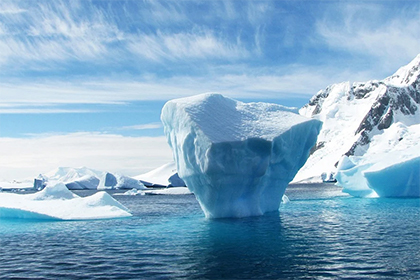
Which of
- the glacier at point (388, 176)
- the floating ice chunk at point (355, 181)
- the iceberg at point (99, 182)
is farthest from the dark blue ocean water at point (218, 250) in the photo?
the iceberg at point (99, 182)

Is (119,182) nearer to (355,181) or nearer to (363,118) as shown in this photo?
(355,181)

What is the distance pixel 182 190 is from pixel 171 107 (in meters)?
42.8

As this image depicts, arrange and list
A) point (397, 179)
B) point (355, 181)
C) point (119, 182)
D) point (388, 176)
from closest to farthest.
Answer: point (388, 176)
point (397, 179)
point (355, 181)
point (119, 182)

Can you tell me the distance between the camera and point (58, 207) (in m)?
26.4

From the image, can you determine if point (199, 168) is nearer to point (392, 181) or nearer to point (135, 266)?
point (135, 266)

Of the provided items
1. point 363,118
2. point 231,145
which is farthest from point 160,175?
point 231,145

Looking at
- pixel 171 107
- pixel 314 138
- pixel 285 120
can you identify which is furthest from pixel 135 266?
pixel 314 138

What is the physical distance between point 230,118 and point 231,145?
5.88 ft

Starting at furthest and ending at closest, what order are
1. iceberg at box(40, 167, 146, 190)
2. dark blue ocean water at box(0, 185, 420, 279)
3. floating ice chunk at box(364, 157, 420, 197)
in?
iceberg at box(40, 167, 146, 190)
floating ice chunk at box(364, 157, 420, 197)
dark blue ocean water at box(0, 185, 420, 279)

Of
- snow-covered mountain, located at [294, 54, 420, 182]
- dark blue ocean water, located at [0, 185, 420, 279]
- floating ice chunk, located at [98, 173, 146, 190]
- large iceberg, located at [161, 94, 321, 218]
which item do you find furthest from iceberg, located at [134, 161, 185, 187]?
dark blue ocean water, located at [0, 185, 420, 279]

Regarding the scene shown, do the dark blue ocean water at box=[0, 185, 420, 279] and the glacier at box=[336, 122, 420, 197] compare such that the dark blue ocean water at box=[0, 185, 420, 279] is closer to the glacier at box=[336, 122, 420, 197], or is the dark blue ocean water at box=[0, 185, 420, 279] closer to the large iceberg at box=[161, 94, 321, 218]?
the large iceberg at box=[161, 94, 321, 218]

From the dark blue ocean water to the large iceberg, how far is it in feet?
5.64

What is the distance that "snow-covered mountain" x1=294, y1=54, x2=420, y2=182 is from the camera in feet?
519

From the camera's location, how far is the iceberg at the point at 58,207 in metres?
25.1
